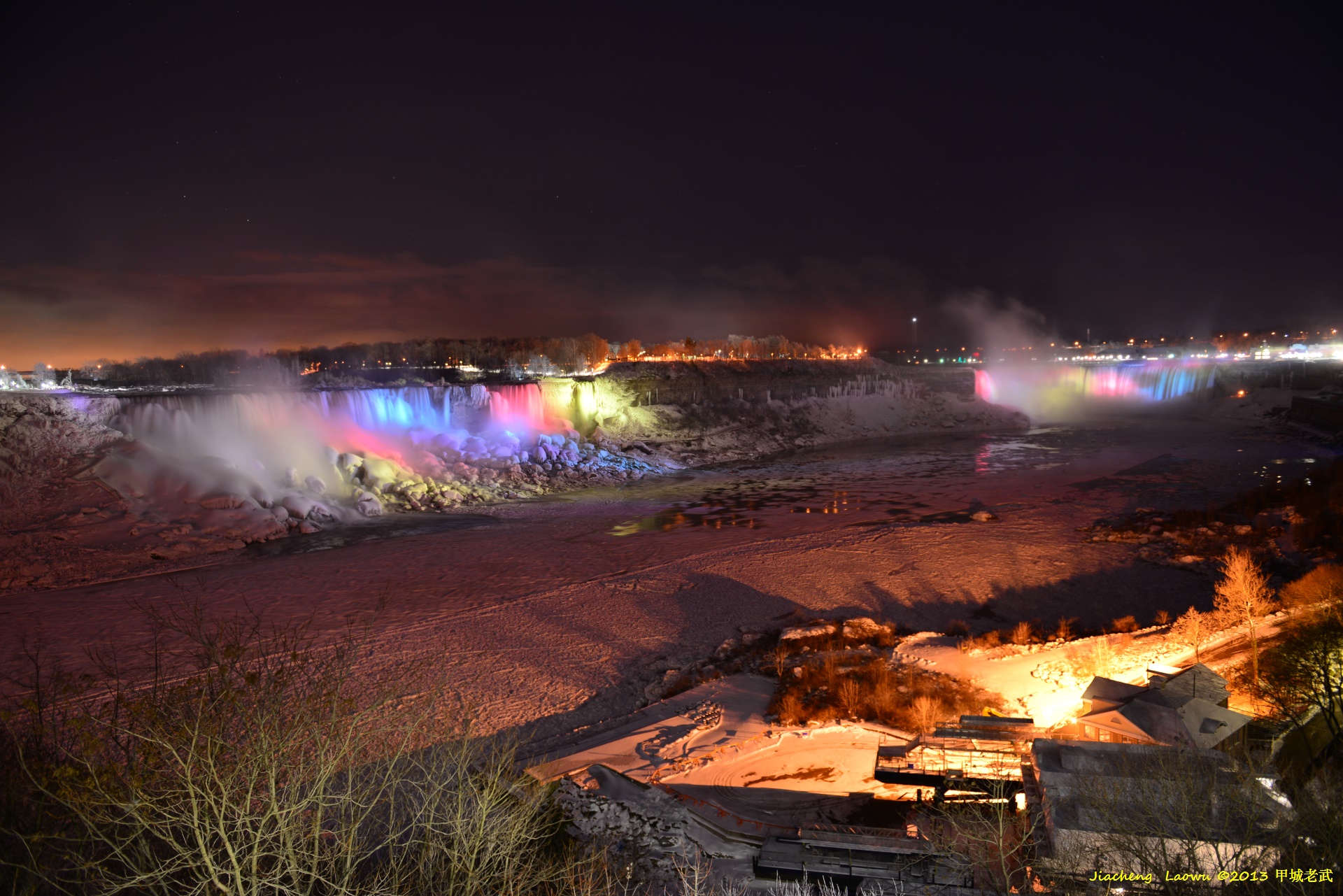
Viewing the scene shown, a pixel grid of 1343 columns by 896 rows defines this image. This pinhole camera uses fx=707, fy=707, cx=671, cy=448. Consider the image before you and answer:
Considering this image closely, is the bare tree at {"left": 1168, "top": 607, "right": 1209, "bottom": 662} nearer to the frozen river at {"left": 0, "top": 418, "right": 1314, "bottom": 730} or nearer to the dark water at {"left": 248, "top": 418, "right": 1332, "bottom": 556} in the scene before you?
the frozen river at {"left": 0, "top": 418, "right": 1314, "bottom": 730}

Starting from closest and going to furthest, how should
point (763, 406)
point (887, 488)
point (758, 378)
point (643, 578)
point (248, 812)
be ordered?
point (248, 812) < point (643, 578) < point (887, 488) < point (763, 406) < point (758, 378)

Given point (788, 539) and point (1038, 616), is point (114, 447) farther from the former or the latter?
point (1038, 616)

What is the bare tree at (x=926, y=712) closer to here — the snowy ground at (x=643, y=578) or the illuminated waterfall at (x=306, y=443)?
the snowy ground at (x=643, y=578)

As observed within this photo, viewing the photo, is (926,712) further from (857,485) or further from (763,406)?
(763,406)

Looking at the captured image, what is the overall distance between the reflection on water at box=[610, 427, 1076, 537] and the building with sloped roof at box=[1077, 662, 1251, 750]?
15349 mm

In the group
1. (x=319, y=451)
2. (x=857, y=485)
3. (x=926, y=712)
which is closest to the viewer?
(x=926, y=712)

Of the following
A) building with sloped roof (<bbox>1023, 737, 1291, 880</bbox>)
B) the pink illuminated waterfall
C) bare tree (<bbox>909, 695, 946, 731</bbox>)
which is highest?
the pink illuminated waterfall

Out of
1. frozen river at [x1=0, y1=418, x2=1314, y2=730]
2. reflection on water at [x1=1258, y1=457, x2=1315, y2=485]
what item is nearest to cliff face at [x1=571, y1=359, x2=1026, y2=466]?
frozen river at [x1=0, y1=418, x2=1314, y2=730]

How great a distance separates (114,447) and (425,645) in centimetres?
1936

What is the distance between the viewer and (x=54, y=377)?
4397 centimetres

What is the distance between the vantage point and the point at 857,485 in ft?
111

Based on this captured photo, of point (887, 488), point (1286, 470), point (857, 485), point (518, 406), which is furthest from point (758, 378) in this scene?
point (1286, 470)

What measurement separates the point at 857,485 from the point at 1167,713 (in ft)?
83.1

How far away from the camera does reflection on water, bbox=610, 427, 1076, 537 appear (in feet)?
87.4
